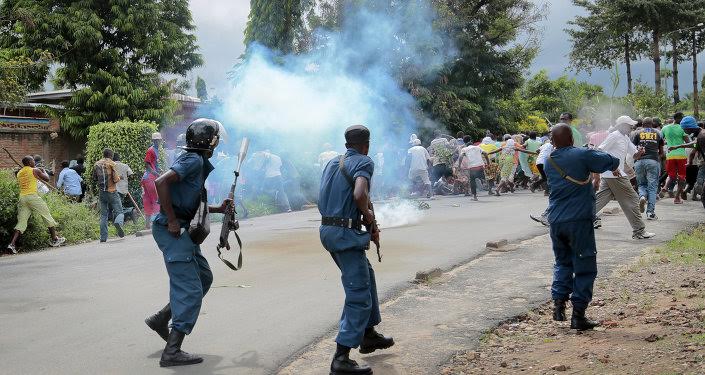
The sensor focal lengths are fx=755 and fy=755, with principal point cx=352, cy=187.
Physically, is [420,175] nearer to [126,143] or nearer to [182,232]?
[126,143]

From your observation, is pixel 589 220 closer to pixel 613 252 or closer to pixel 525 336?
pixel 525 336

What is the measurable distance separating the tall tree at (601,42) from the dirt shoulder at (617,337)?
1637 inches

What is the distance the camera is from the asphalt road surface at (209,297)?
560cm

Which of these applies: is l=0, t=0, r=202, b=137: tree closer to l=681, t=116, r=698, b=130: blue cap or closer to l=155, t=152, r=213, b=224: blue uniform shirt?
l=681, t=116, r=698, b=130: blue cap

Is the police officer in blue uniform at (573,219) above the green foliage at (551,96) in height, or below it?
below

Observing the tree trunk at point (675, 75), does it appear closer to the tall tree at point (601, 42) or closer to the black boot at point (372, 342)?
the tall tree at point (601, 42)

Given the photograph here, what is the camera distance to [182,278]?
5.35 m

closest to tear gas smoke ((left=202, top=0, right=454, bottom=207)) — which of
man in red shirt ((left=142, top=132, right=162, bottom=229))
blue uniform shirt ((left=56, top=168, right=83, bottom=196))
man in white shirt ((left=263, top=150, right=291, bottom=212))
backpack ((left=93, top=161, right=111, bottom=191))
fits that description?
man in white shirt ((left=263, top=150, right=291, bottom=212))

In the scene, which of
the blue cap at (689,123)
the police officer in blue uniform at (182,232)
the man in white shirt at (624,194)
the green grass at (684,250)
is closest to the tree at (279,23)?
the blue cap at (689,123)

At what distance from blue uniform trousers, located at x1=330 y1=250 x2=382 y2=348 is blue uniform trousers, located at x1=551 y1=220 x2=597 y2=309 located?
199cm

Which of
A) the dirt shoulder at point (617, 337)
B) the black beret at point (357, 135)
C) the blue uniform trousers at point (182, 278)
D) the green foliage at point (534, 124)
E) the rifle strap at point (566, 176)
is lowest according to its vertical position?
the dirt shoulder at point (617, 337)

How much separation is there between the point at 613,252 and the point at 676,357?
4967mm

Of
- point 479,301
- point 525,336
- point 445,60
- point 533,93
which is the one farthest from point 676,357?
point 533,93

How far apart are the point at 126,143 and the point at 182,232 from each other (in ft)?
47.1
